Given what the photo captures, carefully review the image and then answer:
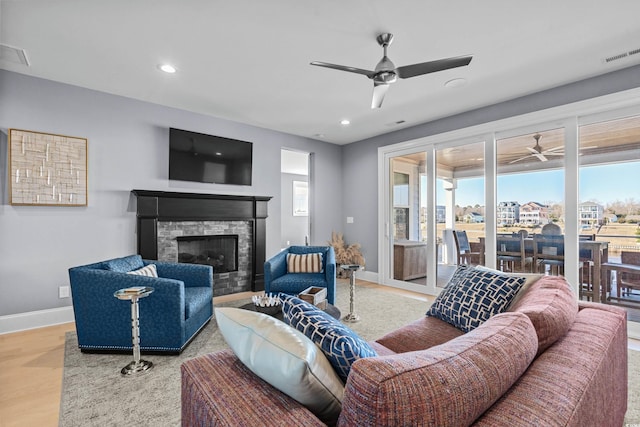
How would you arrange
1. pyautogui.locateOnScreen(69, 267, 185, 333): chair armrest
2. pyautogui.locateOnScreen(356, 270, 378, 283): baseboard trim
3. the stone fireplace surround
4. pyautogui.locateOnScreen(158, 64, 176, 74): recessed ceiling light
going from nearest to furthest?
pyautogui.locateOnScreen(69, 267, 185, 333): chair armrest, pyautogui.locateOnScreen(158, 64, 176, 74): recessed ceiling light, the stone fireplace surround, pyautogui.locateOnScreen(356, 270, 378, 283): baseboard trim

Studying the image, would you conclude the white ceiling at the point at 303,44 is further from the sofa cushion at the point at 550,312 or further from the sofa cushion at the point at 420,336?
the sofa cushion at the point at 420,336

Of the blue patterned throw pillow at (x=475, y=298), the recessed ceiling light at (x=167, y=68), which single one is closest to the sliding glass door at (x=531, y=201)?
the blue patterned throw pillow at (x=475, y=298)

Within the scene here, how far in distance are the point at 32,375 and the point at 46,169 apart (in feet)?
6.70

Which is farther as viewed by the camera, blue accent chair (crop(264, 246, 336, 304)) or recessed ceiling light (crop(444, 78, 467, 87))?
blue accent chair (crop(264, 246, 336, 304))

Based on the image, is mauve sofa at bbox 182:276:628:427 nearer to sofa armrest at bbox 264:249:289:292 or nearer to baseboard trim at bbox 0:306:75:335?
sofa armrest at bbox 264:249:289:292

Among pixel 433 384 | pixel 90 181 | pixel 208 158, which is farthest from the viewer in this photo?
pixel 208 158

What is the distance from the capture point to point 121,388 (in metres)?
2.01

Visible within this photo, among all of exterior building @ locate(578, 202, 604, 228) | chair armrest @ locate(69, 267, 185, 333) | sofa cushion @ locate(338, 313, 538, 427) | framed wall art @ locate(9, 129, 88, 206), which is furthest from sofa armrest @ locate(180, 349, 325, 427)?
exterior building @ locate(578, 202, 604, 228)

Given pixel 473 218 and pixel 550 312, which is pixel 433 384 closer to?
pixel 550 312

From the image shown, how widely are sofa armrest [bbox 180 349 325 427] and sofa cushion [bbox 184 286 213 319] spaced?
5.35ft

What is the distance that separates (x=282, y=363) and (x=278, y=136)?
4646mm

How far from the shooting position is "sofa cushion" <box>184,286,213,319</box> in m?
2.59

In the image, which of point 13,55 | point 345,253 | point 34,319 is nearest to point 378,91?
point 13,55

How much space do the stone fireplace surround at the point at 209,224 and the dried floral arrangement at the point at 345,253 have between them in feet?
4.78
